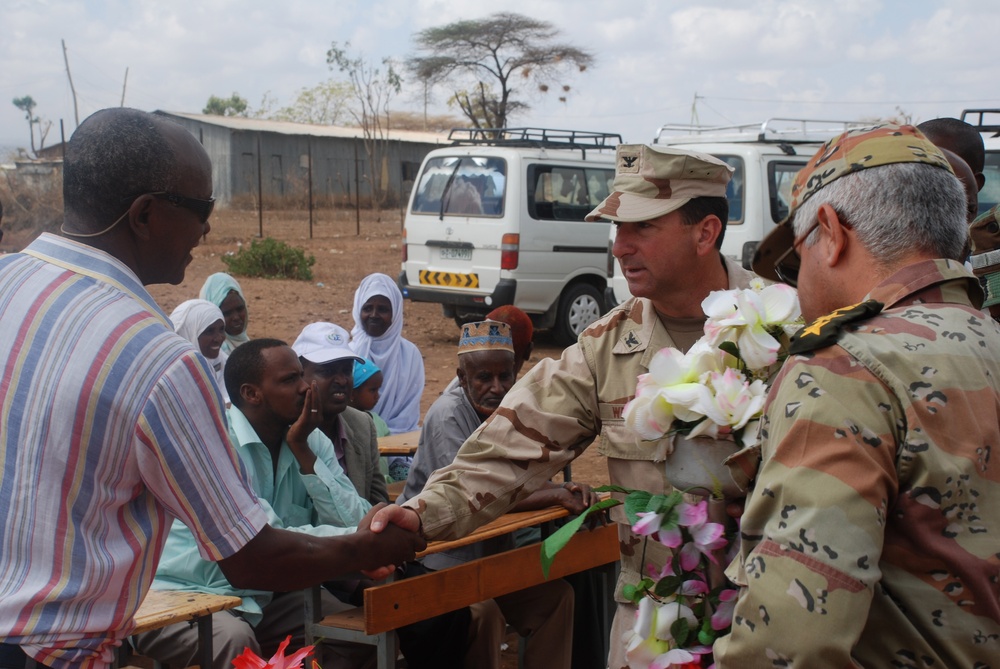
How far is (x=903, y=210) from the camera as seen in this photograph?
1.54 metres

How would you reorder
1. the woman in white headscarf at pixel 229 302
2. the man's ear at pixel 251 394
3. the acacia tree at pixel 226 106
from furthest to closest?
the acacia tree at pixel 226 106
the woman in white headscarf at pixel 229 302
the man's ear at pixel 251 394

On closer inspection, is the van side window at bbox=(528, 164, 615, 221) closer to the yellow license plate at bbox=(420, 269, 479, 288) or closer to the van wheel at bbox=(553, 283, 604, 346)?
the van wheel at bbox=(553, 283, 604, 346)

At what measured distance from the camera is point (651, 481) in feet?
7.91

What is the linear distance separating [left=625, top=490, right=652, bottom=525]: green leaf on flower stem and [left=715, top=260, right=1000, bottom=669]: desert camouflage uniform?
0.44m

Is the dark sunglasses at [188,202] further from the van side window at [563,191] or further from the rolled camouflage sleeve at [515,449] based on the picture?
the van side window at [563,191]

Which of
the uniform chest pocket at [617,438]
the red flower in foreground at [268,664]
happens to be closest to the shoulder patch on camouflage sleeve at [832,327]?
the uniform chest pocket at [617,438]

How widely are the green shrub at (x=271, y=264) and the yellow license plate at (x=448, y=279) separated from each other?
16.4 ft

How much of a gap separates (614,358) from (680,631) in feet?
2.61

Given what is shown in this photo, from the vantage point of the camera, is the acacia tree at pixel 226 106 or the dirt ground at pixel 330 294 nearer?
the dirt ground at pixel 330 294

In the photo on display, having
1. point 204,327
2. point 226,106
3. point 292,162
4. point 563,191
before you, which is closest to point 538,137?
point 563,191

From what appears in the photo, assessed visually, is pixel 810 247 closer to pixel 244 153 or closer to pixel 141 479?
pixel 141 479

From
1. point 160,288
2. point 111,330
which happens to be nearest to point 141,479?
point 111,330

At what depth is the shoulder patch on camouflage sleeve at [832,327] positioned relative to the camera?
1470 millimetres

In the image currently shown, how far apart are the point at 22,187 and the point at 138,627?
912 inches
